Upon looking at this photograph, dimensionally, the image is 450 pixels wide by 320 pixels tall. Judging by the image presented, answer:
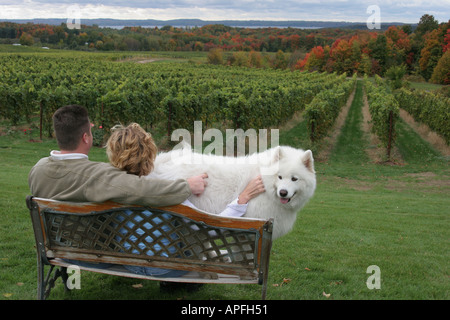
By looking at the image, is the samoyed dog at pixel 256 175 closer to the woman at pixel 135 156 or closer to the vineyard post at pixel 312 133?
the woman at pixel 135 156

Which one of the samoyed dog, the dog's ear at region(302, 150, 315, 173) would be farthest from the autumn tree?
the samoyed dog

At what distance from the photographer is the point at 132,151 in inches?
137

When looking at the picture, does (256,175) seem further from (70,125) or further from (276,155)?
(70,125)

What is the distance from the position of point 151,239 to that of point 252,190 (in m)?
1.09

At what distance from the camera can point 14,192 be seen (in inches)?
343

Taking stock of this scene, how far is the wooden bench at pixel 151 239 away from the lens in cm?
330

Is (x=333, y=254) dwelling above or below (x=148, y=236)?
below

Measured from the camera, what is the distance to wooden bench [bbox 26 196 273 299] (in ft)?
10.8

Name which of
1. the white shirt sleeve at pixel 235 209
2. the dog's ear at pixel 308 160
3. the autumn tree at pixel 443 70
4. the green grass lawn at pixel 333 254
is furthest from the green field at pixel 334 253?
the autumn tree at pixel 443 70

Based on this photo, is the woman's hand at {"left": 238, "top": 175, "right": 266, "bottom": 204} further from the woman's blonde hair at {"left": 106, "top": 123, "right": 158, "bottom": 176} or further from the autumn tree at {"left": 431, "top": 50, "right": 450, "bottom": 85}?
the autumn tree at {"left": 431, "top": 50, "right": 450, "bottom": 85}

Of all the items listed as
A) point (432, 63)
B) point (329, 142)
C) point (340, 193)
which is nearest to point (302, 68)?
point (432, 63)

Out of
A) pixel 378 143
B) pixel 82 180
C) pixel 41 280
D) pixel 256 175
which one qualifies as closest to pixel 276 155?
pixel 256 175

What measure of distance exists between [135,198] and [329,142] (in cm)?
2262

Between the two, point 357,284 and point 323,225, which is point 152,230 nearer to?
point 357,284
